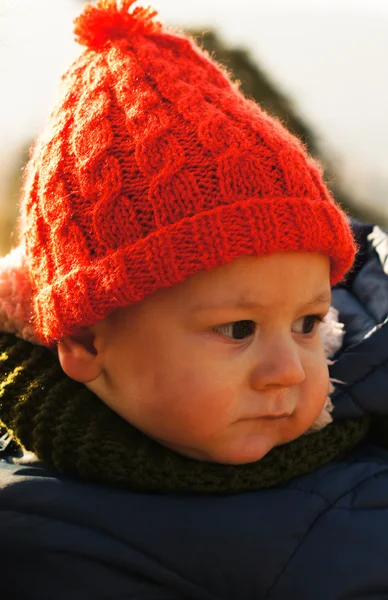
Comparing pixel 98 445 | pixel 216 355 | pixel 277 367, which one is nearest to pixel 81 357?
pixel 98 445

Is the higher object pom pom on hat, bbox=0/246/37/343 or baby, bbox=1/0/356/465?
baby, bbox=1/0/356/465

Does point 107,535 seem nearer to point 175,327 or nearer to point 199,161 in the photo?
point 175,327

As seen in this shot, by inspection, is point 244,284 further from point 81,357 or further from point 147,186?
point 81,357

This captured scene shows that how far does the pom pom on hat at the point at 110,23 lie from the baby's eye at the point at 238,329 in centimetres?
66

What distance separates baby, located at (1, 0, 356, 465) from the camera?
121 cm

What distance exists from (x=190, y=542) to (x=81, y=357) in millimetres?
399

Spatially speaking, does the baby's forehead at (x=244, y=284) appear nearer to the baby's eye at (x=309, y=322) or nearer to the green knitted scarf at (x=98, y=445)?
the baby's eye at (x=309, y=322)

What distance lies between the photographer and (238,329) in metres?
1.27

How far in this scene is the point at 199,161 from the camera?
1230 mm

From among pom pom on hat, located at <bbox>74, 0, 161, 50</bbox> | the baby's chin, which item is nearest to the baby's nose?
the baby's chin

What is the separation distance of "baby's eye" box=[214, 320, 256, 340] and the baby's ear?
0.25 meters

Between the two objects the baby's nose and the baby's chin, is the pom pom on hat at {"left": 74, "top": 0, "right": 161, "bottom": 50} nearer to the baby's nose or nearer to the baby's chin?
the baby's nose

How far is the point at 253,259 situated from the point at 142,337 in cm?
24

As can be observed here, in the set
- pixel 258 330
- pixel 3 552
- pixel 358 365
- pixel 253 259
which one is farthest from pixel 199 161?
pixel 3 552
